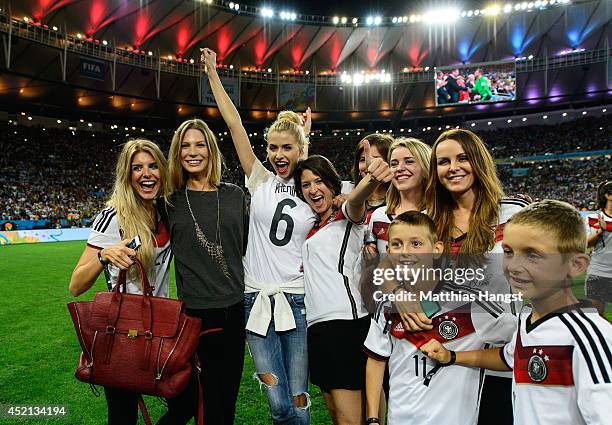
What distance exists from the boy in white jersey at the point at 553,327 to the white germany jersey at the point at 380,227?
0.91 m

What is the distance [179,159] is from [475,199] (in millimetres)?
1794

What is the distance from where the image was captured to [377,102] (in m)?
37.9

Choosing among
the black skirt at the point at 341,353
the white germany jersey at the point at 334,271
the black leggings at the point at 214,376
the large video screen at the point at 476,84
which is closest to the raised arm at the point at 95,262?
the black leggings at the point at 214,376

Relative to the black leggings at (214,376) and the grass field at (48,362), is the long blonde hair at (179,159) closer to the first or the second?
the black leggings at (214,376)

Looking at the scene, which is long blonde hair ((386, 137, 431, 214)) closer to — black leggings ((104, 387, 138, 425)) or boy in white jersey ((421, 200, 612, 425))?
boy in white jersey ((421, 200, 612, 425))

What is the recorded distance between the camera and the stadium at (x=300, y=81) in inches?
1120

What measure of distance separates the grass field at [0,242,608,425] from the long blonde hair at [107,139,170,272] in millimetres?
2079

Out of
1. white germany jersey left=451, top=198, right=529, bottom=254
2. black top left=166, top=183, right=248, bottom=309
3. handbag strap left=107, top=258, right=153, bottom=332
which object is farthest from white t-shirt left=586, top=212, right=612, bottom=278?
handbag strap left=107, top=258, right=153, bottom=332

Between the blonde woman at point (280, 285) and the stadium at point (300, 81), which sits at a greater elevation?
the stadium at point (300, 81)

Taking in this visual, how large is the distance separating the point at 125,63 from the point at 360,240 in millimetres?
31753

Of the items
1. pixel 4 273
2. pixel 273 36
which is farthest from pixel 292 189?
pixel 273 36

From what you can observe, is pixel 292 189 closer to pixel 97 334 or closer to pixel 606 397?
pixel 97 334

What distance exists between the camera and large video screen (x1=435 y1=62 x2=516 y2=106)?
Answer: 101 ft

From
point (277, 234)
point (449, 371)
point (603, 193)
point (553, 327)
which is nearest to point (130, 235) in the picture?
point (277, 234)
